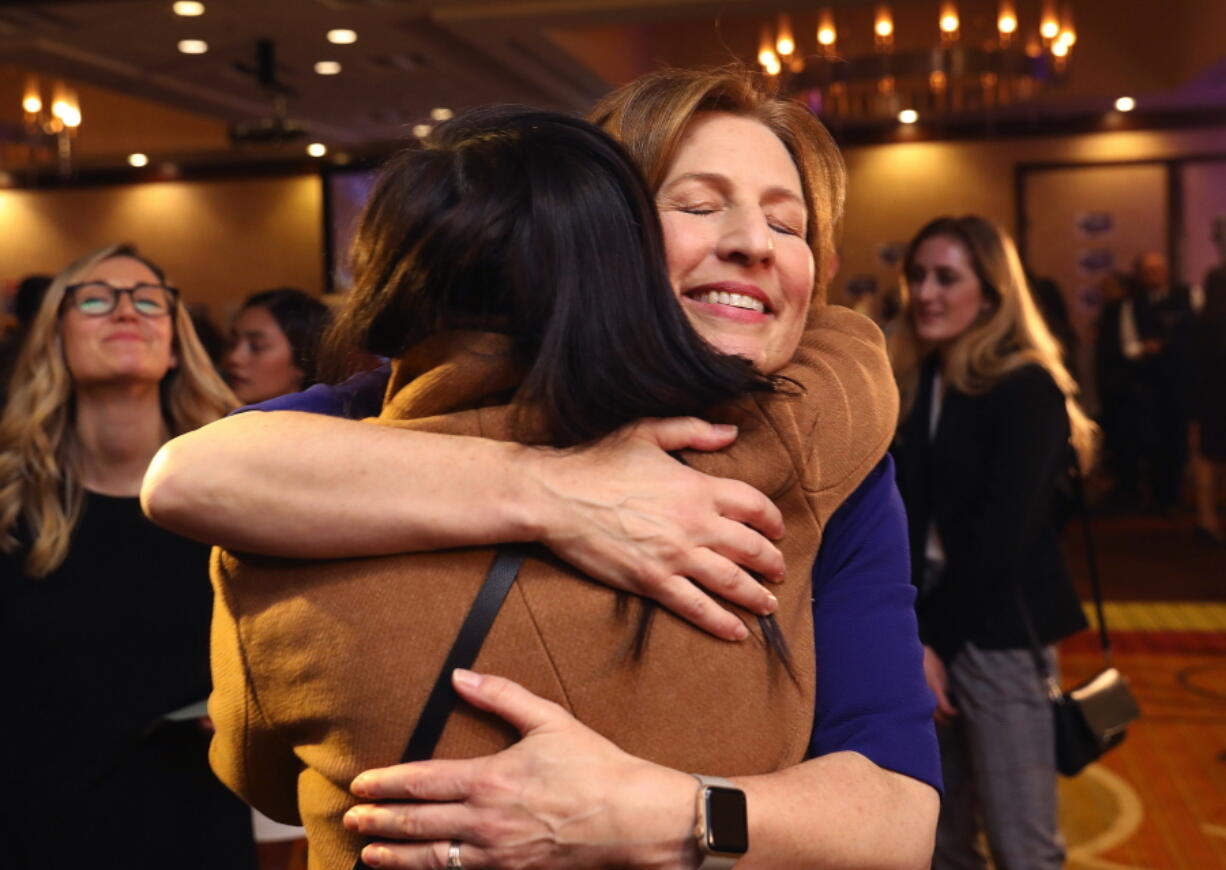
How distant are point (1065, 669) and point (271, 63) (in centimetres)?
707

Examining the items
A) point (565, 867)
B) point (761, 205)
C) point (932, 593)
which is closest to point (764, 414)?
point (761, 205)

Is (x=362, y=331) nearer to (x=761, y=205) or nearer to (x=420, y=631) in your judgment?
(x=420, y=631)

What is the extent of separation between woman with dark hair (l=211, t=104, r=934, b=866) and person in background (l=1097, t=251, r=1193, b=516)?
33.5ft

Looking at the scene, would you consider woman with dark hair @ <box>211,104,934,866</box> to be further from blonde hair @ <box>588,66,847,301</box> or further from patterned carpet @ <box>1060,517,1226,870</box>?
patterned carpet @ <box>1060,517,1226,870</box>

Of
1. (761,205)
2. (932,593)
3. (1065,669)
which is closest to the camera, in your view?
(761,205)

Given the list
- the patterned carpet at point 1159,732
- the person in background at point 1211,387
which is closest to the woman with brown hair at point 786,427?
the patterned carpet at point 1159,732

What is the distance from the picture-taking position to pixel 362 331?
1.11 m

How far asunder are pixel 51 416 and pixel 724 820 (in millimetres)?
2051

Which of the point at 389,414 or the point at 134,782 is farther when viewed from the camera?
the point at 134,782

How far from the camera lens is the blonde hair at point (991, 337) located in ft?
10.1

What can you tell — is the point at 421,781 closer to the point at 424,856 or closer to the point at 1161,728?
the point at 424,856

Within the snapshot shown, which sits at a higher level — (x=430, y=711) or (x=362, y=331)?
(x=362, y=331)

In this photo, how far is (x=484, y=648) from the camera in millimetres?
994

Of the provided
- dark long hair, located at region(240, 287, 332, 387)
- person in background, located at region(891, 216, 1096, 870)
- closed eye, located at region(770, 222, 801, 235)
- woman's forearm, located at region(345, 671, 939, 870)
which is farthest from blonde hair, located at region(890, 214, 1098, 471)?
woman's forearm, located at region(345, 671, 939, 870)
